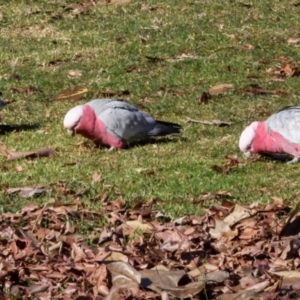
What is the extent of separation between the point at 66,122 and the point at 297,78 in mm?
3698

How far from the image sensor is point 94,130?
8.72 meters

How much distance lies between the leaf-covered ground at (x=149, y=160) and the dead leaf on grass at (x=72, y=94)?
0.01 metres

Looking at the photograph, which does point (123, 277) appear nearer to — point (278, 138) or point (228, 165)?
point (228, 165)

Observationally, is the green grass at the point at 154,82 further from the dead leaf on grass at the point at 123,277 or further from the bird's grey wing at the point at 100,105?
the dead leaf on grass at the point at 123,277

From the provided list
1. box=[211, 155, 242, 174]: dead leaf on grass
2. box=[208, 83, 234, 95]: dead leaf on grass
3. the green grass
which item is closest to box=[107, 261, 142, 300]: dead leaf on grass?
the green grass

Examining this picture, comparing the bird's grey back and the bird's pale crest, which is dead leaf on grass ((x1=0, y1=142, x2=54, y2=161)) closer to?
the bird's pale crest

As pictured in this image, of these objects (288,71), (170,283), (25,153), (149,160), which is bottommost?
(288,71)

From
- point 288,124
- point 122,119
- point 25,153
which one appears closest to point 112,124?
point 122,119

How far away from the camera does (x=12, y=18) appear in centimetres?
1494

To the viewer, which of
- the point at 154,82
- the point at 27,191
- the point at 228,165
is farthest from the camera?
the point at 154,82

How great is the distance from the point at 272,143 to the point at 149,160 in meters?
1.11

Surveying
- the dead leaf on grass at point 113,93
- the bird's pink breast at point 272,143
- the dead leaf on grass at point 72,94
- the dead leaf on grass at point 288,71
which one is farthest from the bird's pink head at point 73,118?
the dead leaf on grass at point 288,71

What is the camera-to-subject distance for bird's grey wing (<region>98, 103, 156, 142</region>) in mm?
8688

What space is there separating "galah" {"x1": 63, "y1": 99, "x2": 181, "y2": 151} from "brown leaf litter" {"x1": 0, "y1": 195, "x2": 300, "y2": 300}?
2.66 m
